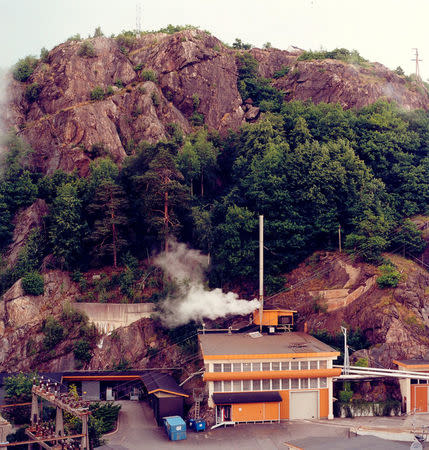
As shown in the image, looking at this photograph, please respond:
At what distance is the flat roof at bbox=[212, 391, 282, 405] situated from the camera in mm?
35781

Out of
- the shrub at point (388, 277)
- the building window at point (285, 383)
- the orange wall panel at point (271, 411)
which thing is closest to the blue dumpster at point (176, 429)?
the orange wall panel at point (271, 411)

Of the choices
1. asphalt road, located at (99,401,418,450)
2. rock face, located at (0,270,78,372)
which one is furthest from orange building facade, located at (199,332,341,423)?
rock face, located at (0,270,78,372)

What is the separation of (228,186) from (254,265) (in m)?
11.5

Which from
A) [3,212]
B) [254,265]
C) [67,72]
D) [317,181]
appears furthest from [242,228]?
[67,72]

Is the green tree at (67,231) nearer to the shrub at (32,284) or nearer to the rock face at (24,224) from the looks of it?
the rock face at (24,224)

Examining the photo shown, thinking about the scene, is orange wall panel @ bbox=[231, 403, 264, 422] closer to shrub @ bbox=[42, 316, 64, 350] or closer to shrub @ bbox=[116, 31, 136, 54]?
shrub @ bbox=[42, 316, 64, 350]

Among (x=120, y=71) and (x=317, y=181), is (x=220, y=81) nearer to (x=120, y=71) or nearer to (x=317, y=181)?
(x=120, y=71)

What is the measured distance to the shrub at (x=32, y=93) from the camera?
61938mm

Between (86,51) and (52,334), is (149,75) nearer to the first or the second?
(86,51)

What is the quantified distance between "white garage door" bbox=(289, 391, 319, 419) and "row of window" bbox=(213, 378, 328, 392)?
0.50 m

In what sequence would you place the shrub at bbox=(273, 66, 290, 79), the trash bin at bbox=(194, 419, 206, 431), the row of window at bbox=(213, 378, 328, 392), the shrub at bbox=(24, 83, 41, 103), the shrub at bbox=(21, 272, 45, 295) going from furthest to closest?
the shrub at bbox=(273, 66, 290, 79), the shrub at bbox=(24, 83, 41, 103), the shrub at bbox=(21, 272, 45, 295), the row of window at bbox=(213, 378, 328, 392), the trash bin at bbox=(194, 419, 206, 431)

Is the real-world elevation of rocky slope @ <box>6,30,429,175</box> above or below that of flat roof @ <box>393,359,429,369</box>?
above

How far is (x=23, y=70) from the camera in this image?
6412 centimetres

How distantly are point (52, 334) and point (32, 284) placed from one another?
180 inches
